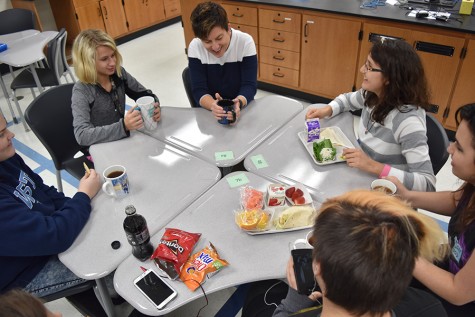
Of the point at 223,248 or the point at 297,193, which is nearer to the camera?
the point at 223,248

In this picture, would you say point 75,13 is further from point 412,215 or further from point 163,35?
point 412,215

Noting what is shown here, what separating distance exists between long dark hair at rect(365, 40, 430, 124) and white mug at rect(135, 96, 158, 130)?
1123 millimetres

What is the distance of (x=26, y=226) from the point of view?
1.31 m

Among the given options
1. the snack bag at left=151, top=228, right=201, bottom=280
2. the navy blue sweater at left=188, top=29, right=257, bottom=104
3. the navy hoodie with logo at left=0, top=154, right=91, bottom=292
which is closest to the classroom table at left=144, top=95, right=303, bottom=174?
the navy blue sweater at left=188, top=29, right=257, bottom=104

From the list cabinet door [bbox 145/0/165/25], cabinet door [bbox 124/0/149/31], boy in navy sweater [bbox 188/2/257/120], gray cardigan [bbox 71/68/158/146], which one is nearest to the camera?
gray cardigan [bbox 71/68/158/146]

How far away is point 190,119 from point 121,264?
1015 millimetres

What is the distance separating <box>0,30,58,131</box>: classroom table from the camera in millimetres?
3193

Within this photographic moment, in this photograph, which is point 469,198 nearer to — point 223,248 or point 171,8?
point 223,248

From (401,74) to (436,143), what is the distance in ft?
1.17

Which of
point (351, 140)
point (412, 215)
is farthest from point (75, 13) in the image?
point (412, 215)

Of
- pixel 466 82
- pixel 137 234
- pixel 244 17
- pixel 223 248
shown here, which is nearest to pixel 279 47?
pixel 244 17

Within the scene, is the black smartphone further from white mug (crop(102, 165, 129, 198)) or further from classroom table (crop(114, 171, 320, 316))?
white mug (crop(102, 165, 129, 198))

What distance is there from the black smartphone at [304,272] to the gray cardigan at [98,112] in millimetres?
1207

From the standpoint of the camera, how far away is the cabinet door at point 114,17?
5.20m
